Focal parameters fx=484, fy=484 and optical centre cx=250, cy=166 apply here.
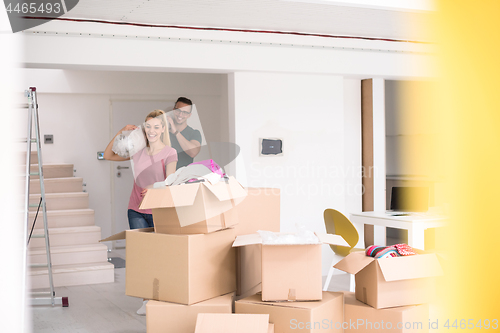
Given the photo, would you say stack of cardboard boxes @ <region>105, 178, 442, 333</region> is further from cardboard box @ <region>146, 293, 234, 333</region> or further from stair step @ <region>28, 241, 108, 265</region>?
stair step @ <region>28, 241, 108, 265</region>

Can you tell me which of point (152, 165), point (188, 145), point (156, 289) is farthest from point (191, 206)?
point (188, 145)

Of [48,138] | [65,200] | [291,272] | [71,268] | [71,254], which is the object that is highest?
[48,138]

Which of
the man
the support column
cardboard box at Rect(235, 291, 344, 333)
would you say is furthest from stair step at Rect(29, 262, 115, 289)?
the support column

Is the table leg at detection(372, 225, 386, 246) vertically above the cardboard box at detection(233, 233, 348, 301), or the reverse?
the cardboard box at detection(233, 233, 348, 301)

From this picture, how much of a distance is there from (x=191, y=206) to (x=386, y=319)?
109 cm

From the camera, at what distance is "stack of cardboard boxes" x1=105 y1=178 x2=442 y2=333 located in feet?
7.47

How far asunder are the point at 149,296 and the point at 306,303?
81cm

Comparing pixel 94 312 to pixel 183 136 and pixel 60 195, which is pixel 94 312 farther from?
pixel 60 195

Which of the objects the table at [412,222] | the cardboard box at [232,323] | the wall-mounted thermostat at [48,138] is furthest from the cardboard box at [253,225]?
the wall-mounted thermostat at [48,138]

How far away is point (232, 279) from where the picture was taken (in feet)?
8.52

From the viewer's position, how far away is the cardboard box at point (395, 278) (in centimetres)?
234

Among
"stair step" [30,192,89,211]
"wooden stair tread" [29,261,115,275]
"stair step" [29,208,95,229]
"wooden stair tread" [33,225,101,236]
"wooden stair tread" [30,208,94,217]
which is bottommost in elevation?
"wooden stair tread" [29,261,115,275]

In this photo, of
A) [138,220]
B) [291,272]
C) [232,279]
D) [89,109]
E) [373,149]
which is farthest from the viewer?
[89,109]

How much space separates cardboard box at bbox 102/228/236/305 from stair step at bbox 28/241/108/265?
2.23 metres
